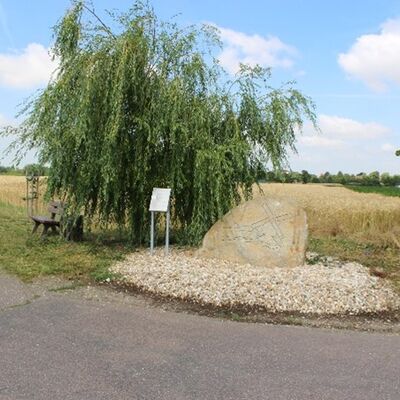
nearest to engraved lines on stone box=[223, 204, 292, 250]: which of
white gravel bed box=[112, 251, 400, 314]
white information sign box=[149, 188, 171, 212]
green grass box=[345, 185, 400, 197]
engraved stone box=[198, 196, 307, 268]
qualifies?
engraved stone box=[198, 196, 307, 268]

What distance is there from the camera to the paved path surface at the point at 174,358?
387cm

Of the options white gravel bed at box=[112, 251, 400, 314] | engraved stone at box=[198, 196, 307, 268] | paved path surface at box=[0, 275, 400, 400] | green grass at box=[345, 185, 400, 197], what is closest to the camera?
paved path surface at box=[0, 275, 400, 400]

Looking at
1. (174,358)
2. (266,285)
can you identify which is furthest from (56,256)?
(174,358)

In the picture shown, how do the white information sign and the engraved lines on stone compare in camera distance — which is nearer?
the engraved lines on stone

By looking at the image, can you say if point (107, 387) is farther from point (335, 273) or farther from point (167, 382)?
point (335, 273)

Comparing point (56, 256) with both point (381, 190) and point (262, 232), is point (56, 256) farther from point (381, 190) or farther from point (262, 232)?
point (381, 190)

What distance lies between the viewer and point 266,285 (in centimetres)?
691

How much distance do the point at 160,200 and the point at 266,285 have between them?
9.28ft

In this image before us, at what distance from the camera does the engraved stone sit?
837 centimetres

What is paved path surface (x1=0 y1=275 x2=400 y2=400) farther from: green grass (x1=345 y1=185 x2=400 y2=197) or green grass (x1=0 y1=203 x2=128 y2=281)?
green grass (x1=345 y1=185 x2=400 y2=197)

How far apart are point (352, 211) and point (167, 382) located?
44.4 ft

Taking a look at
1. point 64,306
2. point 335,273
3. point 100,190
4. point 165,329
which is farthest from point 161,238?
point 165,329

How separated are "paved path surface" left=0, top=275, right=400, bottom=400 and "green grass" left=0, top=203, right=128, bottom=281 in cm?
170

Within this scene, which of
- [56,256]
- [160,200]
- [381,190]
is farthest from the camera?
[381,190]
